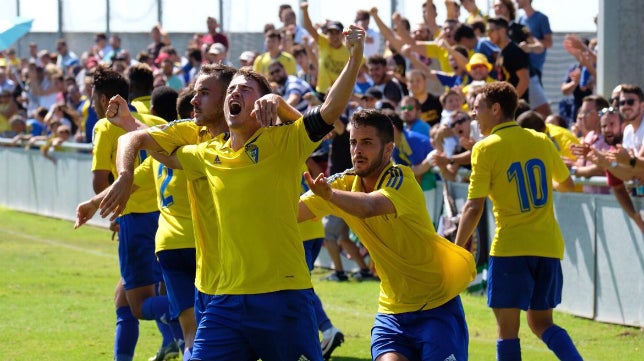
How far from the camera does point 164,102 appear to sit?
9.73 m

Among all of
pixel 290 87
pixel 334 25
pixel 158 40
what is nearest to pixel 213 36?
pixel 158 40

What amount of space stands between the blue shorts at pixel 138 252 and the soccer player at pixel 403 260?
2.76 metres

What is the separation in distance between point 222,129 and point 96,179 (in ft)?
7.70

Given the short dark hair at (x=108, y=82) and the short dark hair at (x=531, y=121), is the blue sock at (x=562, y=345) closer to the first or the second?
the short dark hair at (x=531, y=121)

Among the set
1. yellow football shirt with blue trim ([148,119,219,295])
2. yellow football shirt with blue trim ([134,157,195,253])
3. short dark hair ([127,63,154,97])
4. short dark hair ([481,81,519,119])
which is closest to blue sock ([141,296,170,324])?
yellow football shirt with blue trim ([134,157,195,253])

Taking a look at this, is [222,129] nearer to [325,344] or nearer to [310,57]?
[325,344]

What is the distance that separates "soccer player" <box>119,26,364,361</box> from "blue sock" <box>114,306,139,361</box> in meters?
3.21

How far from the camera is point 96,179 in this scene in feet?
30.5

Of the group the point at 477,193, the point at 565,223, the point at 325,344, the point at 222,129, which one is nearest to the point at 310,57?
the point at 565,223

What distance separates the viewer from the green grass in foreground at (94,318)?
35.2 ft

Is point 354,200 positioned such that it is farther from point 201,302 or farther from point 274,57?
point 274,57

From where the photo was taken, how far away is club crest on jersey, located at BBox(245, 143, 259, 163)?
6379 millimetres

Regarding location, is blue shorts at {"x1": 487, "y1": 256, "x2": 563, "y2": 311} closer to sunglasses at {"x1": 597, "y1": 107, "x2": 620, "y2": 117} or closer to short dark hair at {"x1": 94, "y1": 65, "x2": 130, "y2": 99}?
short dark hair at {"x1": 94, "y1": 65, "x2": 130, "y2": 99}

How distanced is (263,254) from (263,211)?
0.21m
